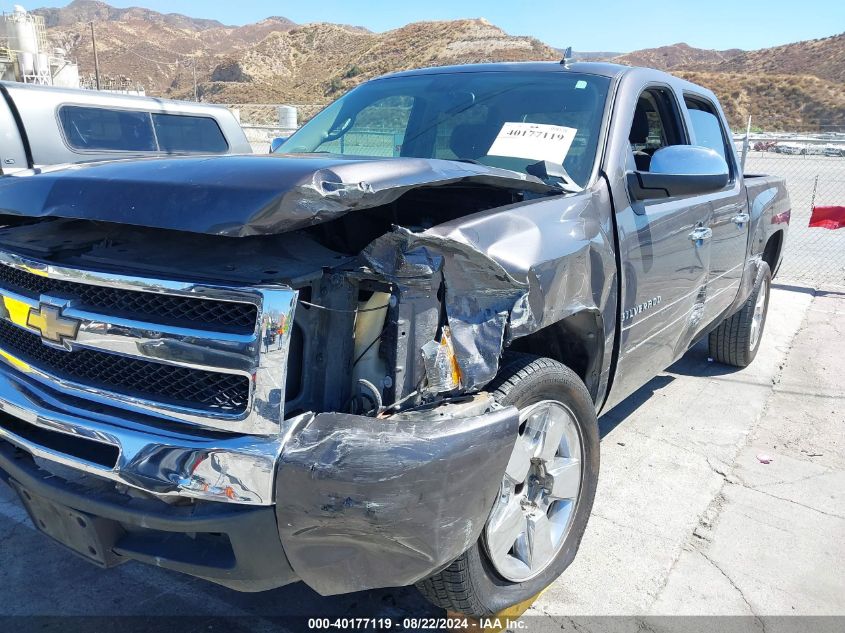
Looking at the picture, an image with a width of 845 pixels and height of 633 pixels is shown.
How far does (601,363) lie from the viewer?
9.34 feet

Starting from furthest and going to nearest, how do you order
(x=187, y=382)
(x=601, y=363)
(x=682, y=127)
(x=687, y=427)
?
1. (x=687, y=427)
2. (x=682, y=127)
3. (x=601, y=363)
4. (x=187, y=382)

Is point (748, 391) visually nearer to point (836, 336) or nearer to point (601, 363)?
point (836, 336)

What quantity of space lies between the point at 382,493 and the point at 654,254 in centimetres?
198

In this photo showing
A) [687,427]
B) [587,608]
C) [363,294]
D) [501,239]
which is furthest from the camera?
[687,427]

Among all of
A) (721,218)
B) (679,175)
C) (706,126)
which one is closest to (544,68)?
(679,175)

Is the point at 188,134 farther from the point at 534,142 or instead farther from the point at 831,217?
the point at 831,217

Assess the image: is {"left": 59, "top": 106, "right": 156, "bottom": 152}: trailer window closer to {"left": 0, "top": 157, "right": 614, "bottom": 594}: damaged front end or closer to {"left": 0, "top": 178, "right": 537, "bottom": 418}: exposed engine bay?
{"left": 0, "top": 157, "right": 614, "bottom": 594}: damaged front end

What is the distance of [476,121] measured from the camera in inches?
128

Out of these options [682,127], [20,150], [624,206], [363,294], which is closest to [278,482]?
[363,294]

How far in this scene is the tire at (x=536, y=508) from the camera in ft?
6.96

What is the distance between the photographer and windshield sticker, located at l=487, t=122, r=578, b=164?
115 inches

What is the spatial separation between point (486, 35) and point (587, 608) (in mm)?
78627

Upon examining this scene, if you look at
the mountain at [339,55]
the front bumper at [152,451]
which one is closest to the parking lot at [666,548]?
the front bumper at [152,451]

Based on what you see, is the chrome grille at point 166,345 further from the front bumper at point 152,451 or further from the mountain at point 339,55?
the mountain at point 339,55
